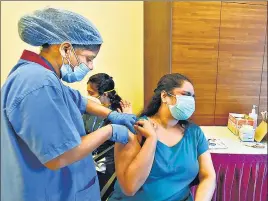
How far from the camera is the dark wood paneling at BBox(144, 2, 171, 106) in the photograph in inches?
83.5

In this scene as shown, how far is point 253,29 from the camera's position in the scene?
79.1 inches

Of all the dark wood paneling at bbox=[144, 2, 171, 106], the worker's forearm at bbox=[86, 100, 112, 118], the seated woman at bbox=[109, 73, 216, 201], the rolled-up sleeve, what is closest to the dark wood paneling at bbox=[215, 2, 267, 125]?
the dark wood paneling at bbox=[144, 2, 171, 106]

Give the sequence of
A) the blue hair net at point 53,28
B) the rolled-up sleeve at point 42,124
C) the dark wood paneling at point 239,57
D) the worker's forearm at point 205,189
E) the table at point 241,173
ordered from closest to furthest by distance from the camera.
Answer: the rolled-up sleeve at point 42,124, the blue hair net at point 53,28, the worker's forearm at point 205,189, the table at point 241,173, the dark wood paneling at point 239,57

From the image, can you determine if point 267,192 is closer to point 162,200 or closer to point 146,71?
point 162,200

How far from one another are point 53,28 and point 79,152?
0.44 m

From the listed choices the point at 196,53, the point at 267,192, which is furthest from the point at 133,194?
the point at 196,53

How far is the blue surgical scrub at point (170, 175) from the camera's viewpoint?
3.69 feet

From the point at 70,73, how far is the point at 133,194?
2.12 ft

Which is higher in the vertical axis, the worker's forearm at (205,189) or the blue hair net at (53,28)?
the blue hair net at (53,28)

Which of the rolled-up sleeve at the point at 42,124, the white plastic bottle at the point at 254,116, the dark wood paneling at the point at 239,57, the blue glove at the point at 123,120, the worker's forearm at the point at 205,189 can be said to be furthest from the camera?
the dark wood paneling at the point at 239,57

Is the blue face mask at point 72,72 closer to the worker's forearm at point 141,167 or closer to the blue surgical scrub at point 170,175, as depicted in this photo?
the worker's forearm at point 141,167

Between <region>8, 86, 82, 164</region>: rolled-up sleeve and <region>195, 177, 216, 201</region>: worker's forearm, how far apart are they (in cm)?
75

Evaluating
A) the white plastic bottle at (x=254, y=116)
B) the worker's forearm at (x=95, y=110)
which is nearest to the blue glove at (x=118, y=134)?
the worker's forearm at (x=95, y=110)

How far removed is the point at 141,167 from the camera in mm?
1052
